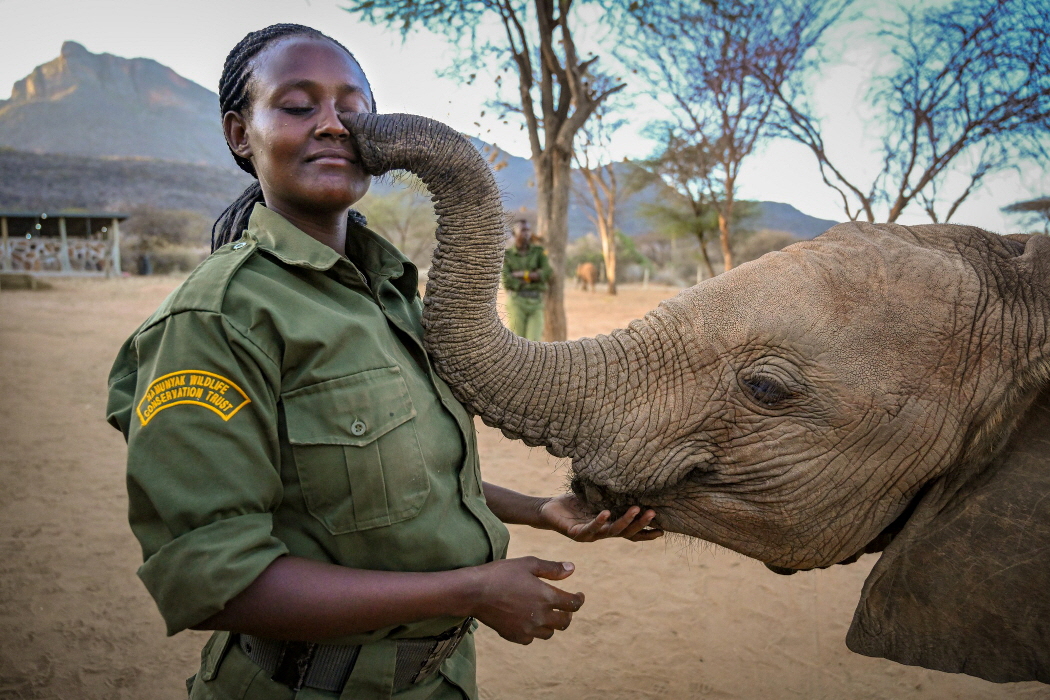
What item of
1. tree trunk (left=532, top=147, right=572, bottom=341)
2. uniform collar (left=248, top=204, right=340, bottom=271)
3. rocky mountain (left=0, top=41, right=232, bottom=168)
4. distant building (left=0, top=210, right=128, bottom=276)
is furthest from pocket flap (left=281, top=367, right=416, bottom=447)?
rocky mountain (left=0, top=41, right=232, bottom=168)

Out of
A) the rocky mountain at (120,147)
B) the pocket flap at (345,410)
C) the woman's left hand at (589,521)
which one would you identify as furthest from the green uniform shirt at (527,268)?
the pocket flap at (345,410)

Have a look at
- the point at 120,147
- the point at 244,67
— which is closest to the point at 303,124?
the point at 244,67

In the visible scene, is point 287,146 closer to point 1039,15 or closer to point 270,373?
point 270,373

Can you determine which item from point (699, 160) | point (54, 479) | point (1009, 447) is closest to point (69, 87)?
point (699, 160)

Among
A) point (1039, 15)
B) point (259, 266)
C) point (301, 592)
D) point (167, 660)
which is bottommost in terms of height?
point (167, 660)

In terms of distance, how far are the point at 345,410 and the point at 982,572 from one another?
1614mm

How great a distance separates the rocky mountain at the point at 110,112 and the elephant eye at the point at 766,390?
81.9 meters

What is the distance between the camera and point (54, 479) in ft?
19.5

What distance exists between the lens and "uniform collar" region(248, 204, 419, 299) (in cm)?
151

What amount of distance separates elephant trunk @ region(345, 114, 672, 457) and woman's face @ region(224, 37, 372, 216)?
6 centimetres

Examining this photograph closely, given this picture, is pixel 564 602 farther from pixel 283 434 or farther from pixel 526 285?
pixel 526 285

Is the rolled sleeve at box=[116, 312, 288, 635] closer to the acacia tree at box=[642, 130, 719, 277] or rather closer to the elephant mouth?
the elephant mouth

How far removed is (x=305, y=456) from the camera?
53.1 inches

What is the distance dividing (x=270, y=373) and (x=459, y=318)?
0.61 m
